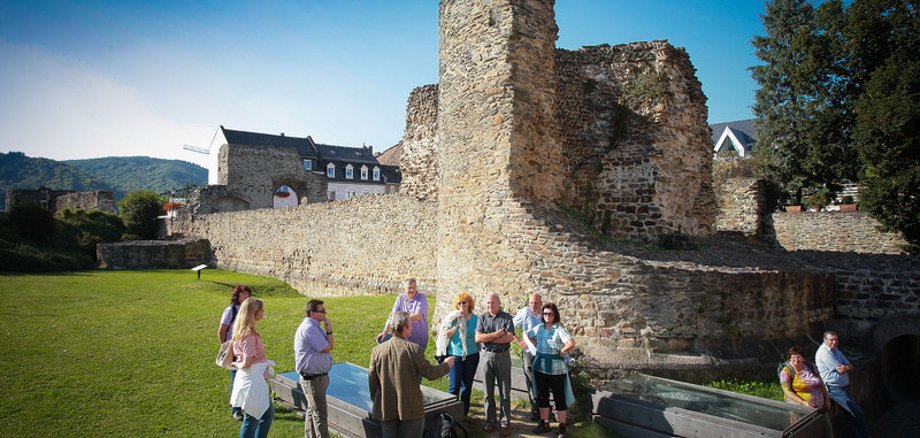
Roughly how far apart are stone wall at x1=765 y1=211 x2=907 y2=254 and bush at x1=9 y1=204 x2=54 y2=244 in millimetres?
37969

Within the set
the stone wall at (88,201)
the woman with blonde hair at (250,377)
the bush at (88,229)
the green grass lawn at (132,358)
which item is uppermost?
the stone wall at (88,201)

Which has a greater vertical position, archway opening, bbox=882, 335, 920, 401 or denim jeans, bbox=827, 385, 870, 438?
denim jeans, bbox=827, 385, 870, 438

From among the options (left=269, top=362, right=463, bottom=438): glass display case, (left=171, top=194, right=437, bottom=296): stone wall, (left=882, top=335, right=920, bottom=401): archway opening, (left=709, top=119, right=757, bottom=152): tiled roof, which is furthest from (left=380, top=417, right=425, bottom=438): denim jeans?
(left=709, top=119, right=757, bottom=152): tiled roof

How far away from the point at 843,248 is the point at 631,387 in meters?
17.8

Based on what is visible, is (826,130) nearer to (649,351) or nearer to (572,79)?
(572,79)

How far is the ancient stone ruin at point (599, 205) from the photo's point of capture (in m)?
8.96

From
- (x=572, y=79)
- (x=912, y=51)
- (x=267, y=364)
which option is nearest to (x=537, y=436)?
(x=267, y=364)

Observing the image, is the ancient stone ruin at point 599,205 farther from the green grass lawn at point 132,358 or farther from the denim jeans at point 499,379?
the denim jeans at point 499,379

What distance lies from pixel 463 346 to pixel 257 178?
4405 cm

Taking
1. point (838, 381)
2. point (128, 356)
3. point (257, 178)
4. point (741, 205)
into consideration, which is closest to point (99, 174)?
point (257, 178)

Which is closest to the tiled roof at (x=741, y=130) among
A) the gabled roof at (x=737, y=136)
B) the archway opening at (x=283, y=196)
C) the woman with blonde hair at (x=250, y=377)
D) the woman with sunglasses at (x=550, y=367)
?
the gabled roof at (x=737, y=136)

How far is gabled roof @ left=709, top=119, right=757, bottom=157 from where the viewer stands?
48291 mm

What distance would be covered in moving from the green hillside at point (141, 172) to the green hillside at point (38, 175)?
23501 millimetres

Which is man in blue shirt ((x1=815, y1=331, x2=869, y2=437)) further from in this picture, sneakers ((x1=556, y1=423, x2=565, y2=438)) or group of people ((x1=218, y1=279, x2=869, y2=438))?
sneakers ((x1=556, y1=423, x2=565, y2=438))
